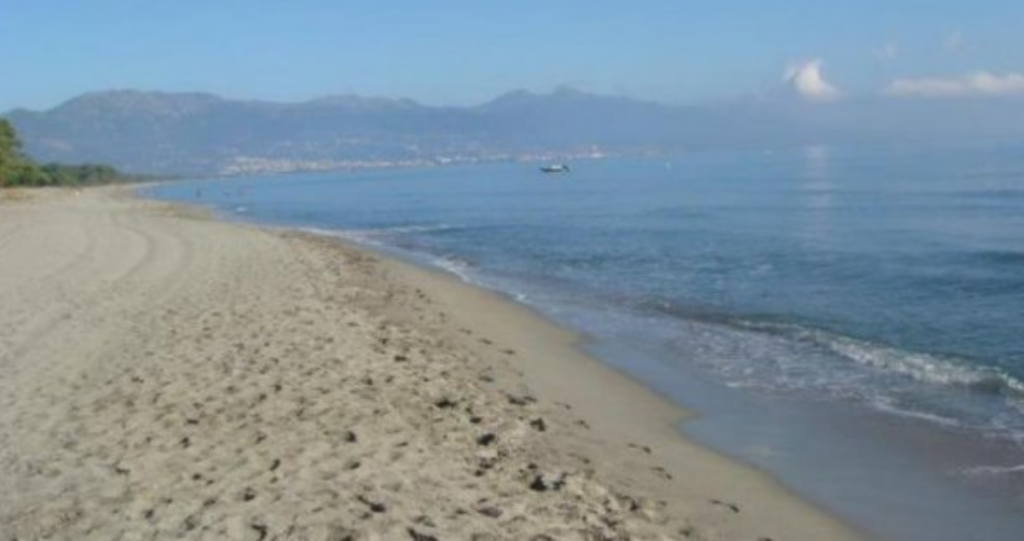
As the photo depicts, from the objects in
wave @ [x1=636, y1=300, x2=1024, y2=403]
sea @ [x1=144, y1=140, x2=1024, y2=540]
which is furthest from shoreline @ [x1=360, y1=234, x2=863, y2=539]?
wave @ [x1=636, y1=300, x2=1024, y2=403]

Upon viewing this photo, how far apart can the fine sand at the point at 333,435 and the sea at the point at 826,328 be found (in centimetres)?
87

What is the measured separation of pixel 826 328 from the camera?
62.0 ft

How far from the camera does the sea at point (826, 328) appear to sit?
966 cm

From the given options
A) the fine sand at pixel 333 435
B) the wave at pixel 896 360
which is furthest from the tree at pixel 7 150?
the wave at pixel 896 360

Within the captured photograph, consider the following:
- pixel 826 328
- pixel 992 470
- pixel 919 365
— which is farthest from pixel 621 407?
pixel 826 328

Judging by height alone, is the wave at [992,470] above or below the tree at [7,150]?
below

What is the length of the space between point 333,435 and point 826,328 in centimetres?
1205

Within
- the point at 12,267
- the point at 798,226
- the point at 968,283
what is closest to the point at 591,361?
the point at 968,283

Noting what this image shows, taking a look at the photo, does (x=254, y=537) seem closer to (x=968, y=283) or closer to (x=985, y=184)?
(x=968, y=283)

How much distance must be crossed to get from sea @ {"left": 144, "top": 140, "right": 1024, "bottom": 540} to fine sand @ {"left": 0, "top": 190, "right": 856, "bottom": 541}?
87 cm

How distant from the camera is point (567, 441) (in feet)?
32.5

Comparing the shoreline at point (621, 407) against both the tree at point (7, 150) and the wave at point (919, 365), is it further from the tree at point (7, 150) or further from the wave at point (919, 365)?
the tree at point (7, 150)

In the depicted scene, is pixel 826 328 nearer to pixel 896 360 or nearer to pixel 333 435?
pixel 896 360

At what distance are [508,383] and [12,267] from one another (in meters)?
17.5
